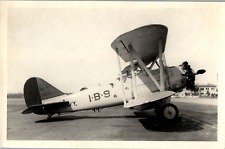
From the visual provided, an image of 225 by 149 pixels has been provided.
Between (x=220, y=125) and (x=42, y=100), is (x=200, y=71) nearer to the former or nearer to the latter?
(x=220, y=125)

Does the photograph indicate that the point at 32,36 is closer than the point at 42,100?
Yes

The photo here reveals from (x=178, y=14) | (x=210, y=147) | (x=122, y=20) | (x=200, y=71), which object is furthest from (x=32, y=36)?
(x=210, y=147)

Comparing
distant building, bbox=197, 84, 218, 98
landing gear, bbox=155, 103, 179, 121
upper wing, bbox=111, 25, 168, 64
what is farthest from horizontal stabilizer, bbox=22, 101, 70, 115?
distant building, bbox=197, 84, 218, 98

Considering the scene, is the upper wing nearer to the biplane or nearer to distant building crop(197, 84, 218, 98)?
the biplane

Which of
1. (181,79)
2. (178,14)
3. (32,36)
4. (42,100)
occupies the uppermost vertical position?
(178,14)

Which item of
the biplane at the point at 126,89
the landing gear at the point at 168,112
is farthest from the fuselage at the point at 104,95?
the landing gear at the point at 168,112

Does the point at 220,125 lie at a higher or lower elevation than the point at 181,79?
lower

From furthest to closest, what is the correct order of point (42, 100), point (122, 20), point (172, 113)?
point (42, 100) < point (122, 20) < point (172, 113)
